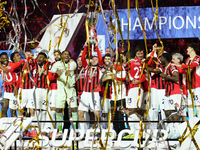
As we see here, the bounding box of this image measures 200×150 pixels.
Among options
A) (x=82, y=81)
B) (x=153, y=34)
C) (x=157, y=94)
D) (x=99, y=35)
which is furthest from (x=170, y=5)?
(x=82, y=81)

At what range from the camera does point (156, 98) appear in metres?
3.59

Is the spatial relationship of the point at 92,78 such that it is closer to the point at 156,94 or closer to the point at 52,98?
the point at 52,98

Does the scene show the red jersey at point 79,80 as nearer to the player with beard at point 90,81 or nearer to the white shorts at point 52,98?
the player with beard at point 90,81

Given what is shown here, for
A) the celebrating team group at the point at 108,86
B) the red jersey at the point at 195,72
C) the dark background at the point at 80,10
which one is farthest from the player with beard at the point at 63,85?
the red jersey at the point at 195,72

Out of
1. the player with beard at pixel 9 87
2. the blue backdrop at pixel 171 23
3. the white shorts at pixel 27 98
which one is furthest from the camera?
the blue backdrop at pixel 171 23

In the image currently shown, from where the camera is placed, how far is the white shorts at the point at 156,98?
3555 millimetres

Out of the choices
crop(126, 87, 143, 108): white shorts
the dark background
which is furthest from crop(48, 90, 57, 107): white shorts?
the dark background

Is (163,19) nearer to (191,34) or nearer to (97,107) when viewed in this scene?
(191,34)

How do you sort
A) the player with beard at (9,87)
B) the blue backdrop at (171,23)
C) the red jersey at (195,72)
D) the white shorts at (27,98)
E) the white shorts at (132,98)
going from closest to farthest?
the white shorts at (132,98)
the red jersey at (195,72)
the white shorts at (27,98)
the player with beard at (9,87)
the blue backdrop at (171,23)

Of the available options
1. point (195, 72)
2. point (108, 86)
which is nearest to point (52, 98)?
point (108, 86)

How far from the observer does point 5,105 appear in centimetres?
391

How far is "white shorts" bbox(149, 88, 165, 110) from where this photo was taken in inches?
140

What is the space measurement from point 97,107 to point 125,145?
142 cm

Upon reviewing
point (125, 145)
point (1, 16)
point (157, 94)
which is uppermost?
point (1, 16)
